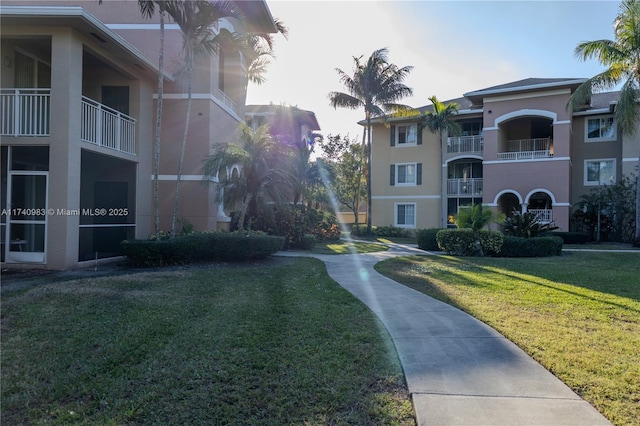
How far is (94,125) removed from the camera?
Answer: 12227 millimetres

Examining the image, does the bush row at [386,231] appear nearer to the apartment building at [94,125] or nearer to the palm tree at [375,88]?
the palm tree at [375,88]

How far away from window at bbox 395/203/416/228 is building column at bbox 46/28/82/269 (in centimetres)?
2357

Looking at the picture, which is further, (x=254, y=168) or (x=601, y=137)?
(x=601, y=137)

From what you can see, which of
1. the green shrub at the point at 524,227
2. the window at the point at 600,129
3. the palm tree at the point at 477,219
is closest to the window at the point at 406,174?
the window at the point at 600,129

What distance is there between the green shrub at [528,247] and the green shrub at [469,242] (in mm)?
362

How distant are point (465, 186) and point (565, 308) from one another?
892 inches

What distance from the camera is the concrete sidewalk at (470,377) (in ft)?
11.5

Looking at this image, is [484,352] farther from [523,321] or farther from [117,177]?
[117,177]

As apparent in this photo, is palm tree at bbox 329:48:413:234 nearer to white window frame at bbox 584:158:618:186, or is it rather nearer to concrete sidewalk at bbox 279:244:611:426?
white window frame at bbox 584:158:618:186

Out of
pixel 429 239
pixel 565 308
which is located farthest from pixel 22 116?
pixel 429 239

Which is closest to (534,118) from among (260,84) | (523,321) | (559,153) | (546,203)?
(559,153)

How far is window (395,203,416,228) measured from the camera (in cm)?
3045

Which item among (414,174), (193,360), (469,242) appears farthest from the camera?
(414,174)

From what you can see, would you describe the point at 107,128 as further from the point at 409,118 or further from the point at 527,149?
the point at 527,149
